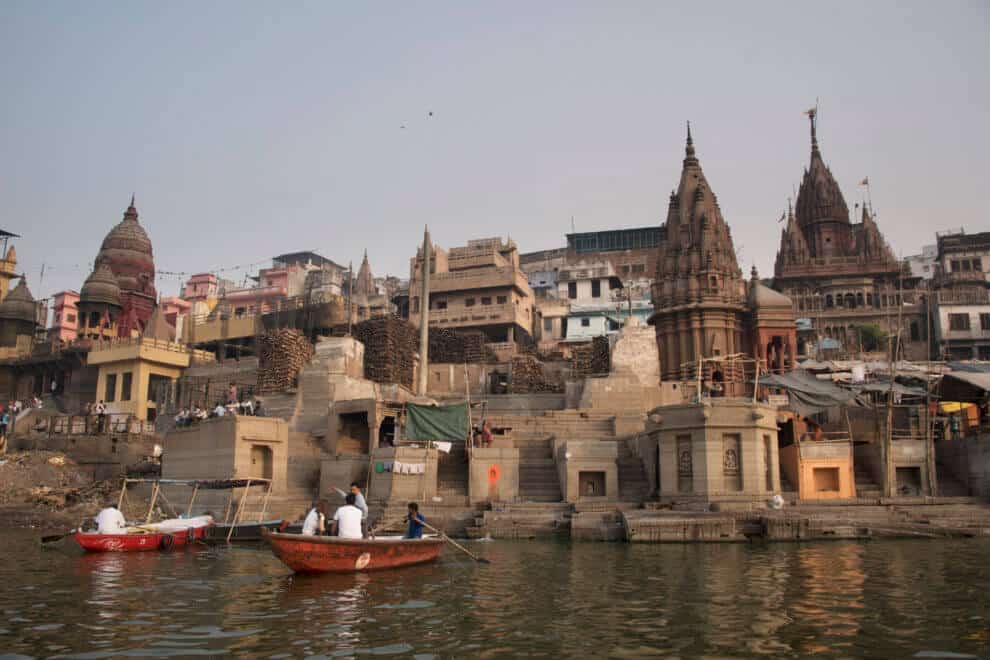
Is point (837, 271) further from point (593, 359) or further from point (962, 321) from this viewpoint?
point (593, 359)

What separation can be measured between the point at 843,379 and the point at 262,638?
25002 mm

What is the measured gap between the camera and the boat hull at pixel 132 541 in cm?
1794

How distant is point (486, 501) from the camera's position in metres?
23.7

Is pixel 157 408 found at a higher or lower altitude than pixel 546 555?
higher

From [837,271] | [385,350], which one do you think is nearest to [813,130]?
→ [837,271]

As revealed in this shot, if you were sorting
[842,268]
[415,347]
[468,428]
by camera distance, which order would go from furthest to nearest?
[842,268]
[415,347]
[468,428]

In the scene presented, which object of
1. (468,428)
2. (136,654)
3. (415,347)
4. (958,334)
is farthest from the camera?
(958,334)

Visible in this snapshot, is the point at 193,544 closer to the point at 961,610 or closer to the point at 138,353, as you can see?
the point at 961,610

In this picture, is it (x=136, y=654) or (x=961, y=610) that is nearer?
(x=136, y=654)

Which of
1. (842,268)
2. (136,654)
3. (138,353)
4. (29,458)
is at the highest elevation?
(842,268)

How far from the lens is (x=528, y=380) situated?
38.7 meters

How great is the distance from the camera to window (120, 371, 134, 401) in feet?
142

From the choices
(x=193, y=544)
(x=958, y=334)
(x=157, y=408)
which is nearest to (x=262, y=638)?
(x=193, y=544)

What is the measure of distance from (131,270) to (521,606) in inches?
2179
